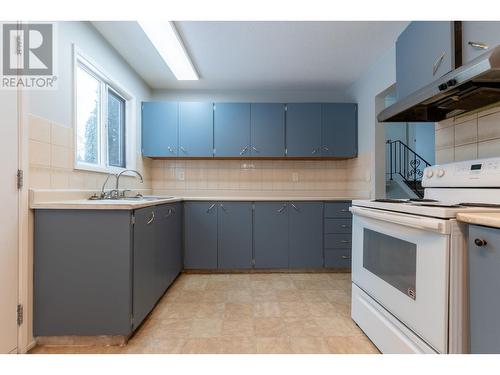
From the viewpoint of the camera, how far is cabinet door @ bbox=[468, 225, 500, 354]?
977mm

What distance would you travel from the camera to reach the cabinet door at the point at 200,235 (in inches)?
130

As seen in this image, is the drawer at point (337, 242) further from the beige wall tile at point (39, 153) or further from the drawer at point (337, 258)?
the beige wall tile at point (39, 153)

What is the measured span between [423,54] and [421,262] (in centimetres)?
127

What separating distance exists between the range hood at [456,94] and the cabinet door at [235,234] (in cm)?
184

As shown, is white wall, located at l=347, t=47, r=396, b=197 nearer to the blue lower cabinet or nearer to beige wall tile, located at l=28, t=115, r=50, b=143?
the blue lower cabinet

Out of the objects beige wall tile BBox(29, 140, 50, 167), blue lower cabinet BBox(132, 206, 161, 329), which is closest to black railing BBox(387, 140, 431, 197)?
blue lower cabinet BBox(132, 206, 161, 329)

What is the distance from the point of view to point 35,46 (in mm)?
1764

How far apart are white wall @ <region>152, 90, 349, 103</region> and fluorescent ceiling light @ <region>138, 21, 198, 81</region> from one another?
0.51 metres

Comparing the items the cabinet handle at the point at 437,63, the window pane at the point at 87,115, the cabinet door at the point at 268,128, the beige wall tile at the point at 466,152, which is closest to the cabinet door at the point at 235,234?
the cabinet door at the point at 268,128

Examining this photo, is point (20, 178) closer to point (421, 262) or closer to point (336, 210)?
point (421, 262)

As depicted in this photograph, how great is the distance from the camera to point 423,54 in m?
1.72

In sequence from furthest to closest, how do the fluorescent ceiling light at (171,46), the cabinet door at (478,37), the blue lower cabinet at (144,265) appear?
the fluorescent ceiling light at (171,46) < the blue lower cabinet at (144,265) < the cabinet door at (478,37)

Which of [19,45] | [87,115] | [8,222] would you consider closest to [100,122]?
[87,115]
